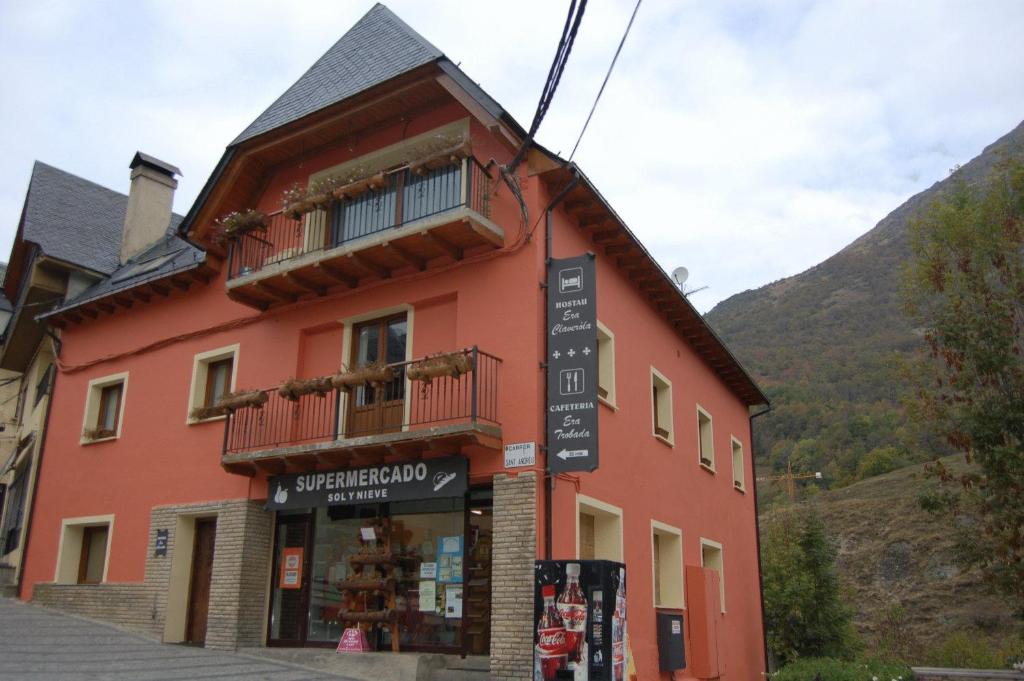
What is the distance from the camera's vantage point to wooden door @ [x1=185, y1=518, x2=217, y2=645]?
46.7 ft

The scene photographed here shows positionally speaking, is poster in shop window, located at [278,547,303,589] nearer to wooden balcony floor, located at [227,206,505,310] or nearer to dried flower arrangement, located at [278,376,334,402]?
dried flower arrangement, located at [278,376,334,402]

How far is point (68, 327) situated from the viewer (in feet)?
60.1

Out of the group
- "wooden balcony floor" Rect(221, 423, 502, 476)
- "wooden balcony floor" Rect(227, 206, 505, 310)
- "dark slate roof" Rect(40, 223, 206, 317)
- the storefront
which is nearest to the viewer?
"wooden balcony floor" Rect(221, 423, 502, 476)

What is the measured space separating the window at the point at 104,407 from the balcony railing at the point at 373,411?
406 centimetres

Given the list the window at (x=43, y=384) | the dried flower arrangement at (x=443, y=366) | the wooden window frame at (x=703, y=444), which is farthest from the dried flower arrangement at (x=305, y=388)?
the window at (x=43, y=384)

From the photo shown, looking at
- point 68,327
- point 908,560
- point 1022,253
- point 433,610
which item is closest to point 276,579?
point 433,610

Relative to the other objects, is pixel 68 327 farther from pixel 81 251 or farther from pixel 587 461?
pixel 587 461

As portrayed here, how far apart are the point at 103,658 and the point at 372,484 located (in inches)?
166

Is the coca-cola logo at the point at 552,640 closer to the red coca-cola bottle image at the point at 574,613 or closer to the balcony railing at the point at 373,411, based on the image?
the red coca-cola bottle image at the point at 574,613

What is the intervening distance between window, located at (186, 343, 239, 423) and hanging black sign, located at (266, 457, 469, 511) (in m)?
2.76

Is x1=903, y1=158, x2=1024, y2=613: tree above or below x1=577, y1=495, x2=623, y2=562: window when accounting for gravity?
above

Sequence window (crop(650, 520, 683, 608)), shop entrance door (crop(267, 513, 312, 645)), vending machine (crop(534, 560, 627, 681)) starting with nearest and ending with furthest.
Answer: vending machine (crop(534, 560, 627, 681)), shop entrance door (crop(267, 513, 312, 645)), window (crop(650, 520, 683, 608))

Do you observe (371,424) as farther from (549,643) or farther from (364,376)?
(549,643)

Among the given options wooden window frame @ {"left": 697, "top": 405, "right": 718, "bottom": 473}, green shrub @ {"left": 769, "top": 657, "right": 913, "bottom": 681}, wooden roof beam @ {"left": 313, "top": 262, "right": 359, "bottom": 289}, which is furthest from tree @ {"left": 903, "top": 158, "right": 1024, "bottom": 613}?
wooden roof beam @ {"left": 313, "top": 262, "right": 359, "bottom": 289}
